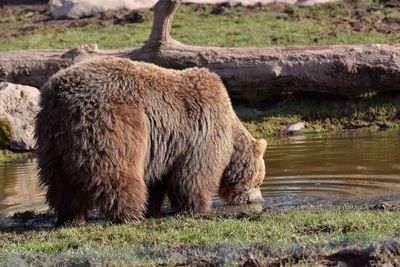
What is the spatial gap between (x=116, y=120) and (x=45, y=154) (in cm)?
76

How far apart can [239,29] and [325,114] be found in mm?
7522

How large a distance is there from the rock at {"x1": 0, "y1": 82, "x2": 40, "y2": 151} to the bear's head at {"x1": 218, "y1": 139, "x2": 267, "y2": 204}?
20.7ft

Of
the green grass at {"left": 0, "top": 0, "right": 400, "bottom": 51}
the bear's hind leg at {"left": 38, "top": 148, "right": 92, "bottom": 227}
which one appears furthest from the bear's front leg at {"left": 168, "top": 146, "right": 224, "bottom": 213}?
the green grass at {"left": 0, "top": 0, "right": 400, "bottom": 51}

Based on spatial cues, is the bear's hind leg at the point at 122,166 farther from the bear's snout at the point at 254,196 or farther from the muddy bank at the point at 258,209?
the bear's snout at the point at 254,196

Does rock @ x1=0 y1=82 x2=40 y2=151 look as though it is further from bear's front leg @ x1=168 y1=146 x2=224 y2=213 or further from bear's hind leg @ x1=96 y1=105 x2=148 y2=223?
bear's hind leg @ x1=96 y1=105 x2=148 y2=223

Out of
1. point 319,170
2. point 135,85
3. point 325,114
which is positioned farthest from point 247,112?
point 135,85

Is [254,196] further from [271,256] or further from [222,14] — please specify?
[222,14]

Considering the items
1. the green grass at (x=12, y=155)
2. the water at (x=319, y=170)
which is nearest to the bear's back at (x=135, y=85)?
the water at (x=319, y=170)

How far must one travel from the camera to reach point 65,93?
881cm

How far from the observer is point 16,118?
16125 mm

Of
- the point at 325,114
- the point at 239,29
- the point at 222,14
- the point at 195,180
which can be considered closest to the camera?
the point at 195,180

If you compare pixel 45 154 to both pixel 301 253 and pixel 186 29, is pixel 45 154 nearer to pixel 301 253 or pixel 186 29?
A: pixel 301 253

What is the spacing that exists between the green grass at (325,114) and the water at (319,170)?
641mm

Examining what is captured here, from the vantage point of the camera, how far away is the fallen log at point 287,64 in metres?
16.9
